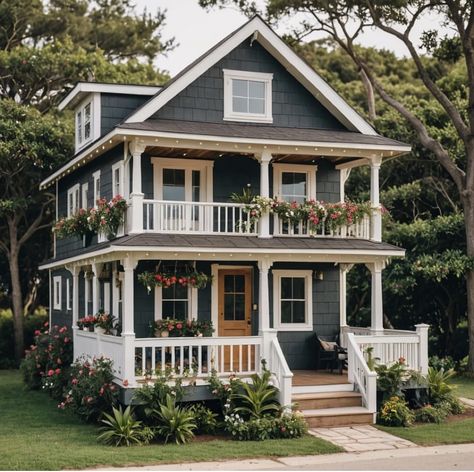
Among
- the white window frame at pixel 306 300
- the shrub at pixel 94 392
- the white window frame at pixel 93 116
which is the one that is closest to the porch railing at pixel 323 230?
the white window frame at pixel 306 300

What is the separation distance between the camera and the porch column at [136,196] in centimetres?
1883

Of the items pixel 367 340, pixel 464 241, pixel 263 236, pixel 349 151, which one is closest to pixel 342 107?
pixel 349 151

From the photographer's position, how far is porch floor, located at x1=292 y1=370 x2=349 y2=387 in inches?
762

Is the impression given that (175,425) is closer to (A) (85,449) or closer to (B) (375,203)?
(A) (85,449)

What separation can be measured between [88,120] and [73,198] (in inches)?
123

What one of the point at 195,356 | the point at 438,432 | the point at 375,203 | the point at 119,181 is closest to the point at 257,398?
the point at 195,356

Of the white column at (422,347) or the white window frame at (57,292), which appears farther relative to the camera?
the white window frame at (57,292)

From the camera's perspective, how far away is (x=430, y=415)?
1852 centimetres

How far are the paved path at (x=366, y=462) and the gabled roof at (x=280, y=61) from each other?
8908mm

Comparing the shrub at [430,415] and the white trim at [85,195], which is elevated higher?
the white trim at [85,195]

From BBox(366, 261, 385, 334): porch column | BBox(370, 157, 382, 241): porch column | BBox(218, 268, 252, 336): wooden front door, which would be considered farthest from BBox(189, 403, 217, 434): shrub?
BBox(370, 157, 382, 241): porch column

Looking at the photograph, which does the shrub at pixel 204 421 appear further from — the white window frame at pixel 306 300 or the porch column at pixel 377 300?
the porch column at pixel 377 300

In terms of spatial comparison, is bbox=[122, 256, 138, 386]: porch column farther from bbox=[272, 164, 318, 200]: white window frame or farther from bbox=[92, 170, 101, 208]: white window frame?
bbox=[92, 170, 101, 208]: white window frame

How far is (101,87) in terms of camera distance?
23062 mm
